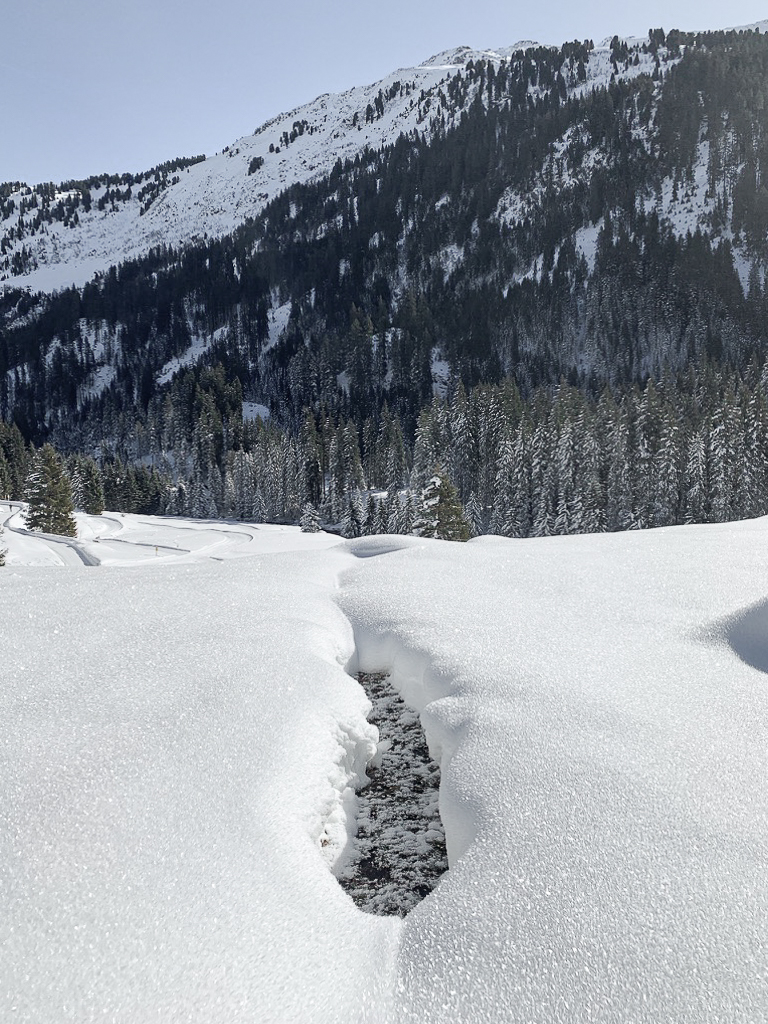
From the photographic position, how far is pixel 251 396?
6009 inches

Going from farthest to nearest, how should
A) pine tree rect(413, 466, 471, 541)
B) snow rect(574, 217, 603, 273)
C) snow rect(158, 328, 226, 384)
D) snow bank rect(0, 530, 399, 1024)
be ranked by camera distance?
snow rect(158, 328, 226, 384), snow rect(574, 217, 603, 273), pine tree rect(413, 466, 471, 541), snow bank rect(0, 530, 399, 1024)

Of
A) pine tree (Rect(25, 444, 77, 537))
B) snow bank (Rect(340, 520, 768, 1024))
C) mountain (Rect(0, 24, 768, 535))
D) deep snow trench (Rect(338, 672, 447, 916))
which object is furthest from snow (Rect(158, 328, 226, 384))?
deep snow trench (Rect(338, 672, 447, 916))

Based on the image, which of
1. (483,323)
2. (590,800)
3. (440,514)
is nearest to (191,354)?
(483,323)

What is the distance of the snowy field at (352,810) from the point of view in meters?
2.29

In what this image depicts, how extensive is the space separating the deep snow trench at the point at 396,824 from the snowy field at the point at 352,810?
242 mm

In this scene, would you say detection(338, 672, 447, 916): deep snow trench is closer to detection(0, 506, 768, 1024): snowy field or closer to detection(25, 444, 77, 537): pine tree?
detection(0, 506, 768, 1024): snowy field

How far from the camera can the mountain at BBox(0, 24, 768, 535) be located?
78812 millimetres

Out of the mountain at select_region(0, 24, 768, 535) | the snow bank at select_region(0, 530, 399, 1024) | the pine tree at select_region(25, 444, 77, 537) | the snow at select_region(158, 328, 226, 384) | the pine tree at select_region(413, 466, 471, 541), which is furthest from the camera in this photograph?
the snow at select_region(158, 328, 226, 384)

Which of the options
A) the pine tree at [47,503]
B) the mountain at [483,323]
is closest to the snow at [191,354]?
the mountain at [483,323]

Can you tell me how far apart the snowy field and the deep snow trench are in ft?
0.80

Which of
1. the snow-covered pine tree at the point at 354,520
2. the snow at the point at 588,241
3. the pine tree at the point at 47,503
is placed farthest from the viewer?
the snow at the point at 588,241

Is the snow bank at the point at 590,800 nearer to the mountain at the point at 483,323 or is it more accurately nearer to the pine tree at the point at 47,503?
the mountain at the point at 483,323

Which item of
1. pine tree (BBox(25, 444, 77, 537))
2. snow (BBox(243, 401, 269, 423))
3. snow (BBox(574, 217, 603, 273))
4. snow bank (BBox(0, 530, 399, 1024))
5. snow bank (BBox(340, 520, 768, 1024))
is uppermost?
snow (BBox(574, 217, 603, 273))

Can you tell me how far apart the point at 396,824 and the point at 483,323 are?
15111 centimetres
